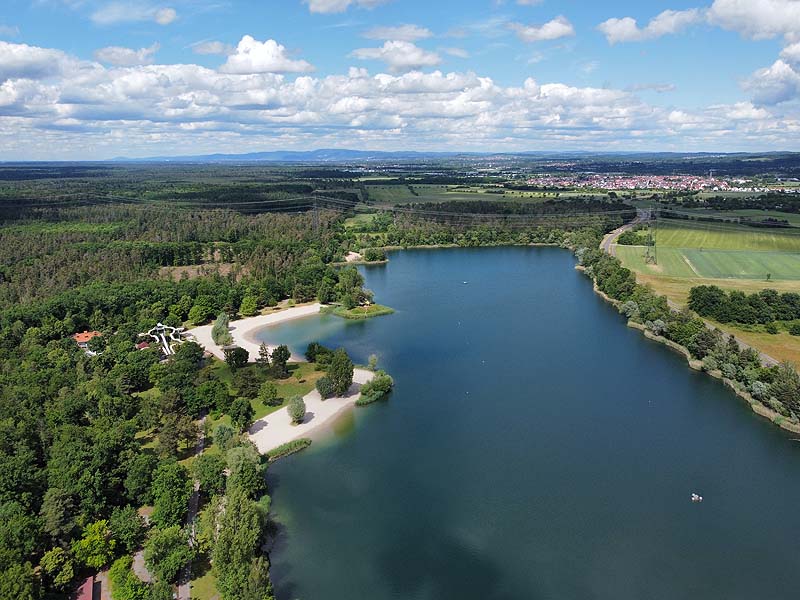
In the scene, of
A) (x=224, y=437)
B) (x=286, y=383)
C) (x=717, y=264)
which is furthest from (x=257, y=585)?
(x=717, y=264)

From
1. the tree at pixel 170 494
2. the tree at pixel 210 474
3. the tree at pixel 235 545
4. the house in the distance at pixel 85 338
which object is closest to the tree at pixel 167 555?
the tree at pixel 235 545

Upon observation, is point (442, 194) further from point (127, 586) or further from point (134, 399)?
point (127, 586)

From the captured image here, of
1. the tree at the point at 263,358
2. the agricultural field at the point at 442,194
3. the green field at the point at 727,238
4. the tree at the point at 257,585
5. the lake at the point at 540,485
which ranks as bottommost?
the lake at the point at 540,485

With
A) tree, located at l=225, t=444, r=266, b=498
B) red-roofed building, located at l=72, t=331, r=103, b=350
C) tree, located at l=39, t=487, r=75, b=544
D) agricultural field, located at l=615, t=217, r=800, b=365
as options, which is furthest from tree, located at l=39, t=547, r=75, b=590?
agricultural field, located at l=615, t=217, r=800, b=365

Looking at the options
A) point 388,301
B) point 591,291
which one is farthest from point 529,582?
point 591,291

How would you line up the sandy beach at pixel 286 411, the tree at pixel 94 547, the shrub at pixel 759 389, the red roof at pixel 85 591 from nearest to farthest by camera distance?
the red roof at pixel 85 591 → the tree at pixel 94 547 → the sandy beach at pixel 286 411 → the shrub at pixel 759 389

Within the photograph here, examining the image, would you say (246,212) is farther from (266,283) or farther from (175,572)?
(175,572)

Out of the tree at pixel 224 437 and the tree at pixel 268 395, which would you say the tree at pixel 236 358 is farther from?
the tree at pixel 224 437

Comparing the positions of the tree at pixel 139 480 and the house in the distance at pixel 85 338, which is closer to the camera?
the tree at pixel 139 480
